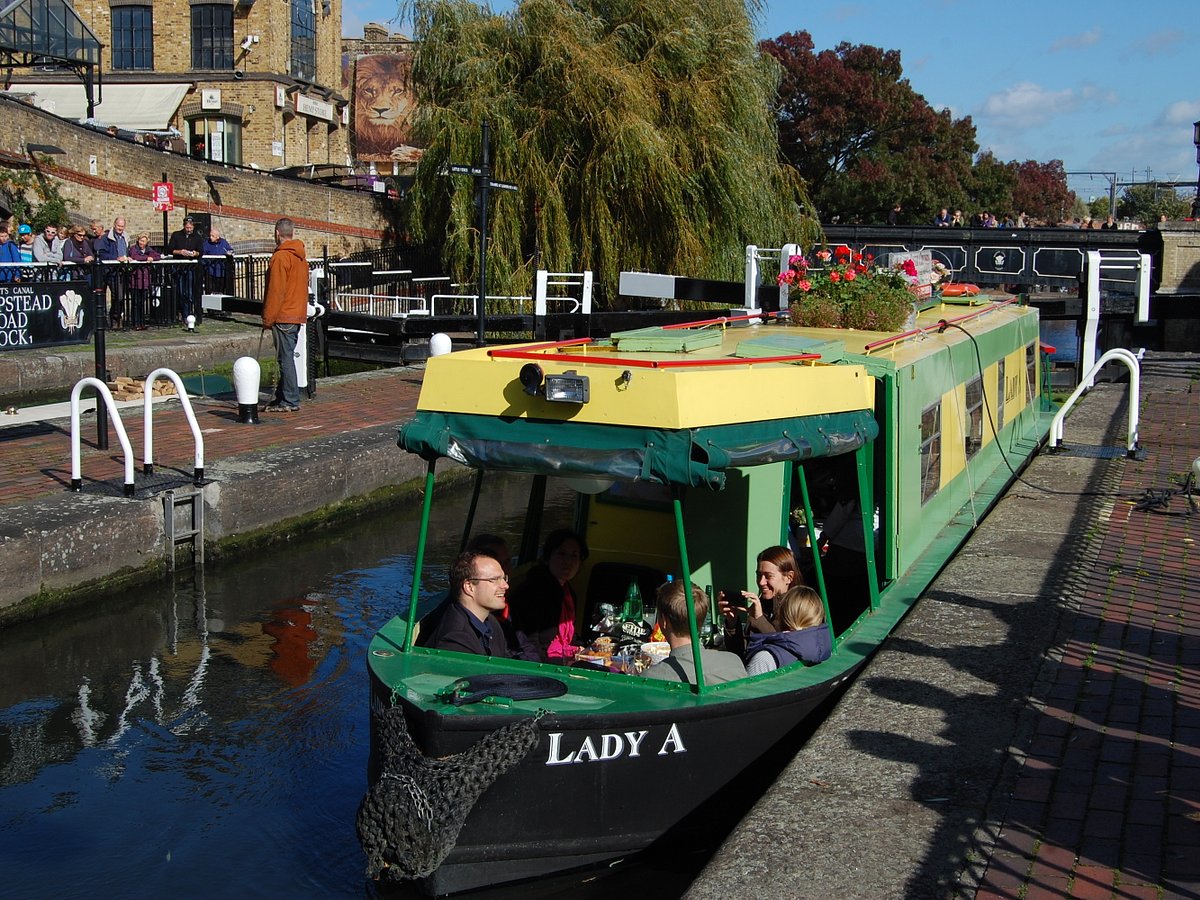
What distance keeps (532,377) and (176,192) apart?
3001 centimetres

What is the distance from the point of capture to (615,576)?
25.1 feet

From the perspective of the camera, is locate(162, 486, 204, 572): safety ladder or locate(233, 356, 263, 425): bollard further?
locate(233, 356, 263, 425): bollard

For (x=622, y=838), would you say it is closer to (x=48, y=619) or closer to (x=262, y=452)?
(x=48, y=619)

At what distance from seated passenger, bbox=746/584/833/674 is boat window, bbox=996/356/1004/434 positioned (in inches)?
235

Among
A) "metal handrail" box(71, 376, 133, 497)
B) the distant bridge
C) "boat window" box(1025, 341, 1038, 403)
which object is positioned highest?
the distant bridge

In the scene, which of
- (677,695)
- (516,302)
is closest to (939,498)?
(677,695)

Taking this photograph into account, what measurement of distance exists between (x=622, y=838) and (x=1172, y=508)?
273 inches

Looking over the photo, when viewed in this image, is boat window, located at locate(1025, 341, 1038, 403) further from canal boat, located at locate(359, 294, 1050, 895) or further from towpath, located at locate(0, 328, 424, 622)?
canal boat, located at locate(359, 294, 1050, 895)

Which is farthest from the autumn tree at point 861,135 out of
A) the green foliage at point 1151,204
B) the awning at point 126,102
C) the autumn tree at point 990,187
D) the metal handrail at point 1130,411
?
the metal handrail at point 1130,411

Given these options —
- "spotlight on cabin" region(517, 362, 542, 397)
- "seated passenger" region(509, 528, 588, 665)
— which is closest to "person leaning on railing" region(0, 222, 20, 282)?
"seated passenger" region(509, 528, 588, 665)

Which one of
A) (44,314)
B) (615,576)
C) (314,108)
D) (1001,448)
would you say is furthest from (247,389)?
(314,108)

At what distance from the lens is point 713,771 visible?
6.08m

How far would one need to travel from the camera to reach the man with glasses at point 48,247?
20109mm

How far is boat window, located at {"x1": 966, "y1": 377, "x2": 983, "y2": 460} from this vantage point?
10.7 meters
